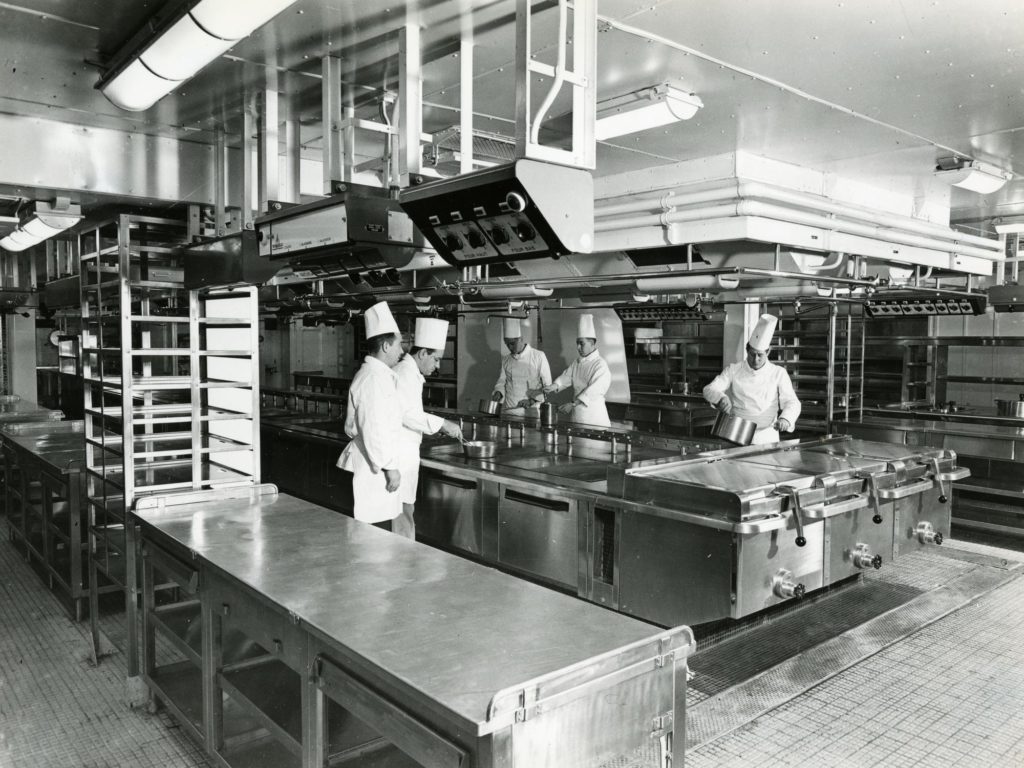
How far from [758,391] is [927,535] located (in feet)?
6.02

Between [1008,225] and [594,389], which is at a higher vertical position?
[1008,225]

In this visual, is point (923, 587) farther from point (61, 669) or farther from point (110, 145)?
point (110, 145)

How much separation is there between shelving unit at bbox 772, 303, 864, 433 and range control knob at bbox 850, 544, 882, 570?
315 cm

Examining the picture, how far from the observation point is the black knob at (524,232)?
216 cm

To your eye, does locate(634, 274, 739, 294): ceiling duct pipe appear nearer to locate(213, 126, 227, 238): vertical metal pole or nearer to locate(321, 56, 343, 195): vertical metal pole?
locate(321, 56, 343, 195): vertical metal pole

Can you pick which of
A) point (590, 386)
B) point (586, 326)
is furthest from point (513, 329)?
point (590, 386)

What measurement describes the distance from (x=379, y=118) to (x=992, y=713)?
3.73m

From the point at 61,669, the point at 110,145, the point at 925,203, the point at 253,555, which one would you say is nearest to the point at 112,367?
the point at 110,145

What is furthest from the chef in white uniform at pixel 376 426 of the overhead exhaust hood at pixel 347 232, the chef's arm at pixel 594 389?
the chef's arm at pixel 594 389

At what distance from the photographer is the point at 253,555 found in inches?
94.3

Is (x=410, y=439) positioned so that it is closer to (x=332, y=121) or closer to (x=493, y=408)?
(x=493, y=408)

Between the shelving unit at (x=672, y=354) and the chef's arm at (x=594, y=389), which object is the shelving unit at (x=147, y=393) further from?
the shelving unit at (x=672, y=354)

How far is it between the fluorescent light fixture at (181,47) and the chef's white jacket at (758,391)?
13.8 ft

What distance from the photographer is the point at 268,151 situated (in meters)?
3.40
